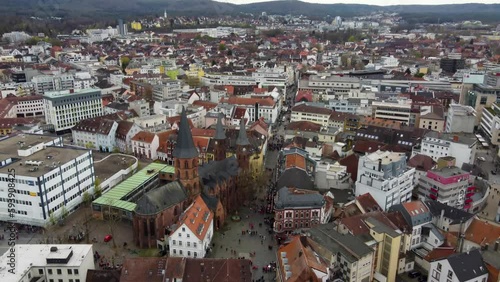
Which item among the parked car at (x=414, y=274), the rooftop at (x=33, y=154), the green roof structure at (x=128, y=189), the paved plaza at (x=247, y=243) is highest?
the rooftop at (x=33, y=154)

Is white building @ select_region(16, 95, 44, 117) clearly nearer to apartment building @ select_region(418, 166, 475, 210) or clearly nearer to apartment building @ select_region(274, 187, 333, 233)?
apartment building @ select_region(274, 187, 333, 233)

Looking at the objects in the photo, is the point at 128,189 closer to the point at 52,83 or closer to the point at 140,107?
the point at 140,107

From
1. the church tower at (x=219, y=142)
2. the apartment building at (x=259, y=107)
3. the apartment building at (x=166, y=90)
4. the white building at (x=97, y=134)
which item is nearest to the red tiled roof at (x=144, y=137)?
the white building at (x=97, y=134)

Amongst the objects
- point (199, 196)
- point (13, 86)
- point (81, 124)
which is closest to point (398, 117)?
point (199, 196)

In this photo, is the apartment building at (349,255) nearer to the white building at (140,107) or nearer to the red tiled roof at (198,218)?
the red tiled roof at (198,218)

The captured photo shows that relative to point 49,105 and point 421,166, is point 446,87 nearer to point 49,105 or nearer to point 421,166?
point 421,166

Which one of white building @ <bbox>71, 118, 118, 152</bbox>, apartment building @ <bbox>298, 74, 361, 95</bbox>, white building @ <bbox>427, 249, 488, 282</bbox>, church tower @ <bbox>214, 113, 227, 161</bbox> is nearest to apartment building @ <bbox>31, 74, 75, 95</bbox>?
white building @ <bbox>71, 118, 118, 152</bbox>
